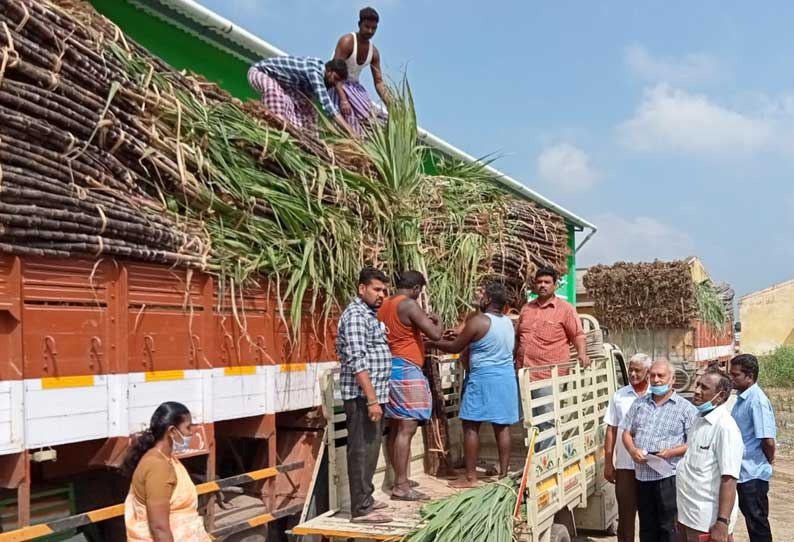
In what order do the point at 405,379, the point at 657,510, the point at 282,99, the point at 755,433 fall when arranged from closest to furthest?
the point at 405,379, the point at 657,510, the point at 755,433, the point at 282,99

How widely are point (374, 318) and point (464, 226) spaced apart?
6.64 feet

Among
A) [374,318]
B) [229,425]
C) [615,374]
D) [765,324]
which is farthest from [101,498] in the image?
[765,324]

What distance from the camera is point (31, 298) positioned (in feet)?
10.4

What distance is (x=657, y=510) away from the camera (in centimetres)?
525

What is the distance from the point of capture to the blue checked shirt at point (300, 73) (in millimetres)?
6129

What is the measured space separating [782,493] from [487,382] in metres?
6.31

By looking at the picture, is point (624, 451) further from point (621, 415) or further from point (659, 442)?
point (659, 442)

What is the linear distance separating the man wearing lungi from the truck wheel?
11.8ft

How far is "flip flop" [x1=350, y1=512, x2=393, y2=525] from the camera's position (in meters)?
4.31

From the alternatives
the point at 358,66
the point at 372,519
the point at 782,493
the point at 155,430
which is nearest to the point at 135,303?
the point at 155,430

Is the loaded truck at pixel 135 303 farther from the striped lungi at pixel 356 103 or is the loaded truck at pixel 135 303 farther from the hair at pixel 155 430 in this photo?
the striped lungi at pixel 356 103

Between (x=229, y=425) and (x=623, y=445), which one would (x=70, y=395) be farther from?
(x=623, y=445)

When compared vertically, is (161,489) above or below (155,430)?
below

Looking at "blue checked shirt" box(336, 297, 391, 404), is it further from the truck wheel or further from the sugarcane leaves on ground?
the truck wheel
